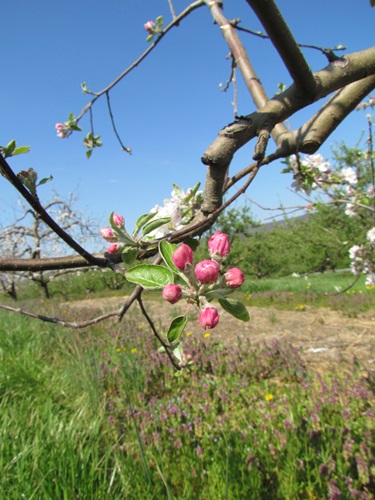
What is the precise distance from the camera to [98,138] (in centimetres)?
174

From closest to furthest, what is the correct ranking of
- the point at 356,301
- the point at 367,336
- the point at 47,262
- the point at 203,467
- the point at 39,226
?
the point at 47,262, the point at 203,467, the point at 367,336, the point at 356,301, the point at 39,226

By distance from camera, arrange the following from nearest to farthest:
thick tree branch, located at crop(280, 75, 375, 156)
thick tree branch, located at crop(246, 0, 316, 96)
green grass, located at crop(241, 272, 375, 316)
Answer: thick tree branch, located at crop(246, 0, 316, 96), thick tree branch, located at crop(280, 75, 375, 156), green grass, located at crop(241, 272, 375, 316)

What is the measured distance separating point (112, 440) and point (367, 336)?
4.15 meters

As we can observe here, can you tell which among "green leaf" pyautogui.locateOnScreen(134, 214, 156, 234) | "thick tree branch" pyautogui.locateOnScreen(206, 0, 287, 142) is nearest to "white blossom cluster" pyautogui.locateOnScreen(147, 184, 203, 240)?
"green leaf" pyautogui.locateOnScreen(134, 214, 156, 234)

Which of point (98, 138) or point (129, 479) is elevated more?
point (98, 138)

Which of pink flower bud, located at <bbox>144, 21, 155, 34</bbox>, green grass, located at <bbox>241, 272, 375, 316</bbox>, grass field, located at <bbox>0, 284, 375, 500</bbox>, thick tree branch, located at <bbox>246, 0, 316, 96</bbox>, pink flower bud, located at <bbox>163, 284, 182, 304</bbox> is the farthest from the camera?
green grass, located at <bbox>241, 272, 375, 316</bbox>

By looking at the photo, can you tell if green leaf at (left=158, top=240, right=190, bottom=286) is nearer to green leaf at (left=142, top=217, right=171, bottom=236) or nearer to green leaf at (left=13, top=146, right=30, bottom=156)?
green leaf at (left=142, top=217, right=171, bottom=236)

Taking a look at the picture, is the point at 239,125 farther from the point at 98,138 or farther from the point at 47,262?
the point at 98,138

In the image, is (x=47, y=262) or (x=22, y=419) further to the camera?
(x=22, y=419)

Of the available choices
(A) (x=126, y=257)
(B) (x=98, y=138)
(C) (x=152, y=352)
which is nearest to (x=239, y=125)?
(A) (x=126, y=257)

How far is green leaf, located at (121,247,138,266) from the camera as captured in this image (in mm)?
584

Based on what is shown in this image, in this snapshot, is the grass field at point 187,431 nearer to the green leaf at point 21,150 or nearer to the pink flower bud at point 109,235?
the pink flower bud at point 109,235

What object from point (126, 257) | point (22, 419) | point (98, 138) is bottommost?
point (22, 419)

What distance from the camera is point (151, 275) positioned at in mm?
498
